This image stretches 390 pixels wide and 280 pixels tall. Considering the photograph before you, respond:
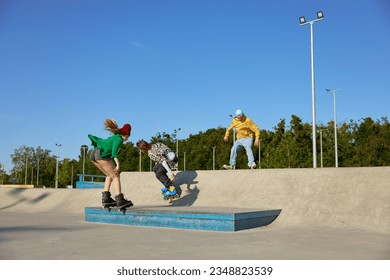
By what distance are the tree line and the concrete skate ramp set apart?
29.4 m

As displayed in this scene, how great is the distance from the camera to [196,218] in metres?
6.42

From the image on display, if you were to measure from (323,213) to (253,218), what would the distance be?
1.53m

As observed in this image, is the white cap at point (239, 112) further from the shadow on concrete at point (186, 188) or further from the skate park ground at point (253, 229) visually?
the shadow on concrete at point (186, 188)

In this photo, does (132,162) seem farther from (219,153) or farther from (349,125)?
(349,125)

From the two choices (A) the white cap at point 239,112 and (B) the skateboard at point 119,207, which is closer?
(B) the skateboard at point 119,207

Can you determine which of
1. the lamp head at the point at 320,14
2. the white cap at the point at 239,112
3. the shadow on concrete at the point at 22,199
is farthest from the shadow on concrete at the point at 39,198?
the lamp head at the point at 320,14

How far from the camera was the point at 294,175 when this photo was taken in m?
8.48

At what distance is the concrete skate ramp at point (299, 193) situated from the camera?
22.3 ft

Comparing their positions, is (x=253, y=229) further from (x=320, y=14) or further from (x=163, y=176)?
(x=320, y=14)

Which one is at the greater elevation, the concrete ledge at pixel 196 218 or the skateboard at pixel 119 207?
the skateboard at pixel 119 207

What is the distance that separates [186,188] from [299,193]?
10.1ft

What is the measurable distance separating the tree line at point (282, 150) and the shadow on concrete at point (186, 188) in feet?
95.8

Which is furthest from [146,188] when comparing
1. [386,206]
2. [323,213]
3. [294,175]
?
[386,206]

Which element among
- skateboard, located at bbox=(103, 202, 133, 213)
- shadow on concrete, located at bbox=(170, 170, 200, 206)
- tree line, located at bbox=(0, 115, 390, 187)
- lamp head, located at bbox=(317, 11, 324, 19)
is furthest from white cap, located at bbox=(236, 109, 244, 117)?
tree line, located at bbox=(0, 115, 390, 187)
